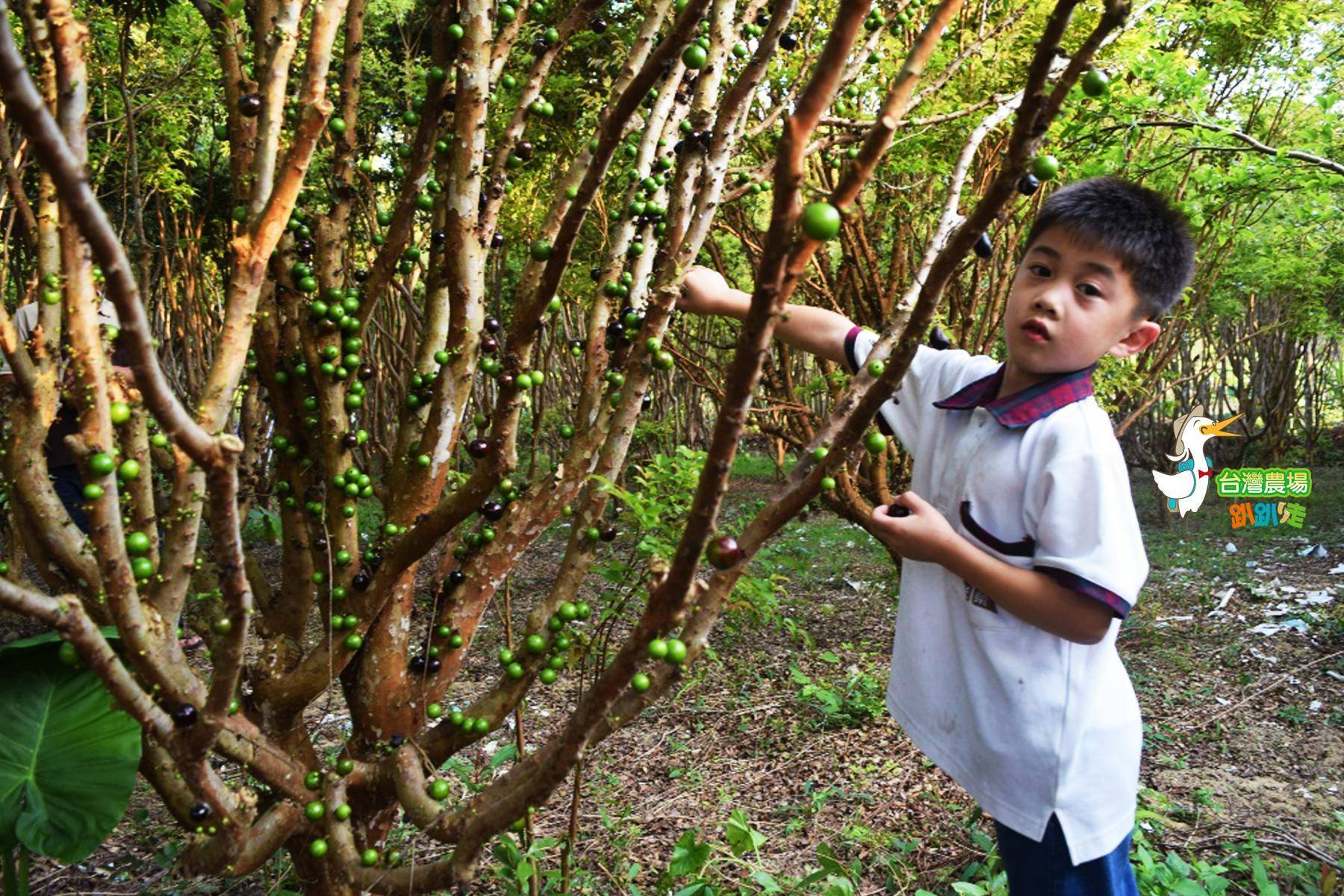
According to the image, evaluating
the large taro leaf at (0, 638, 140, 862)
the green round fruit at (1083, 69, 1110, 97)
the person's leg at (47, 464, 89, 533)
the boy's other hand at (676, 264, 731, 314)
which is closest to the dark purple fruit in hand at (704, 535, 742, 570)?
the green round fruit at (1083, 69, 1110, 97)

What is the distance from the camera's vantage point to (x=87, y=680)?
2.01 m

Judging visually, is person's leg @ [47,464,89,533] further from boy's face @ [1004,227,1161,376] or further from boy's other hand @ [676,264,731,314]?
boy's face @ [1004,227,1161,376]

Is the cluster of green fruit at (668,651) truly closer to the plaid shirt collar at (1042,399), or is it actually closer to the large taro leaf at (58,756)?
the plaid shirt collar at (1042,399)

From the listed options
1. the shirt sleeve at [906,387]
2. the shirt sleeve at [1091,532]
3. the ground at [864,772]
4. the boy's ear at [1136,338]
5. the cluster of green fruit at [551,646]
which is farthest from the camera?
the ground at [864,772]

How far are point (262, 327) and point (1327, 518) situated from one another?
A: 1017 cm

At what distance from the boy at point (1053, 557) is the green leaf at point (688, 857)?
3.13 feet

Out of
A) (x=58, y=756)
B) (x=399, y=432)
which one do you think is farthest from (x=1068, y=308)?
(x=58, y=756)

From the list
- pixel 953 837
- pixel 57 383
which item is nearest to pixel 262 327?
pixel 57 383

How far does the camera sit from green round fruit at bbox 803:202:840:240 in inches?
30.2

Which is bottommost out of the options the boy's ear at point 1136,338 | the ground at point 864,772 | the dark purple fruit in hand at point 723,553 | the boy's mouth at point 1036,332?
the ground at point 864,772

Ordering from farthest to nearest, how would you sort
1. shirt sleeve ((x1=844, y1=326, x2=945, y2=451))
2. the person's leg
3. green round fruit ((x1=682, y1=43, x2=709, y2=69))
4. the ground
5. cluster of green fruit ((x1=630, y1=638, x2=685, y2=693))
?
the person's leg, the ground, shirt sleeve ((x1=844, y1=326, x2=945, y2=451)), green round fruit ((x1=682, y1=43, x2=709, y2=69)), cluster of green fruit ((x1=630, y1=638, x2=685, y2=693))

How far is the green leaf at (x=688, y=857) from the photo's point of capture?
240cm

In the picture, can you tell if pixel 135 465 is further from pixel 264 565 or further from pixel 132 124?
pixel 264 565

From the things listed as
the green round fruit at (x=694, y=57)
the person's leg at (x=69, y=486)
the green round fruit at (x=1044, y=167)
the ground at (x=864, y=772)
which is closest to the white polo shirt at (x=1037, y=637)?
the green round fruit at (x=1044, y=167)
